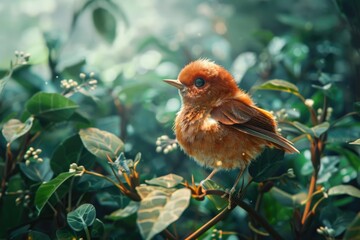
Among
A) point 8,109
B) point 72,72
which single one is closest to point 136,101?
point 72,72

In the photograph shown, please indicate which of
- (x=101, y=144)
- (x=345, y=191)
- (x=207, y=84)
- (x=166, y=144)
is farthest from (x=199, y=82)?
(x=345, y=191)

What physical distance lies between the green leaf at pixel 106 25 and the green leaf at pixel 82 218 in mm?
833

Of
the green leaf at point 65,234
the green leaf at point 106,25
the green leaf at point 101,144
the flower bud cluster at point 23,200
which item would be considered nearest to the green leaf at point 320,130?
the green leaf at point 101,144

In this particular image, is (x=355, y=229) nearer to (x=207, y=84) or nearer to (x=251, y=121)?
(x=251, y=121)

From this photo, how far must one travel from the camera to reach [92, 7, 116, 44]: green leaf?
4.80ft

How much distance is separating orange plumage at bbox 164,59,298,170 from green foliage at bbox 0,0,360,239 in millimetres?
42

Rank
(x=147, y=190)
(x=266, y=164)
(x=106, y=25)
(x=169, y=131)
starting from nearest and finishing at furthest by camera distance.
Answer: (x=147, y=190) → (x=266, y=164) → (x=169, y=131) → (x=106, y=25)

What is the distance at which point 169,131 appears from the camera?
132 centimetres

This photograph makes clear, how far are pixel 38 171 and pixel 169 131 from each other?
0.46 meters

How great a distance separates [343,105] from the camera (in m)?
1.38

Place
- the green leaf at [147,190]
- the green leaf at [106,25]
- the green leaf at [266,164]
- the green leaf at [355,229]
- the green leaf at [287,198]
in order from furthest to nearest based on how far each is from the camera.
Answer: the green leaf at [106,25]
the green leaf at [287,198]
the green leaf at [266,164]
the green leaf at [147,190]
the green leaf at [355,229]

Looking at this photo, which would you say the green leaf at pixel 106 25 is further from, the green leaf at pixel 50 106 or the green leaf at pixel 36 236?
the green leaf at pixel 36 236

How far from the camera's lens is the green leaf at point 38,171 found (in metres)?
0.92

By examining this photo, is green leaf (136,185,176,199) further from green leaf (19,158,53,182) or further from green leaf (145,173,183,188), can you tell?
green leaf (19,158,53,182)
